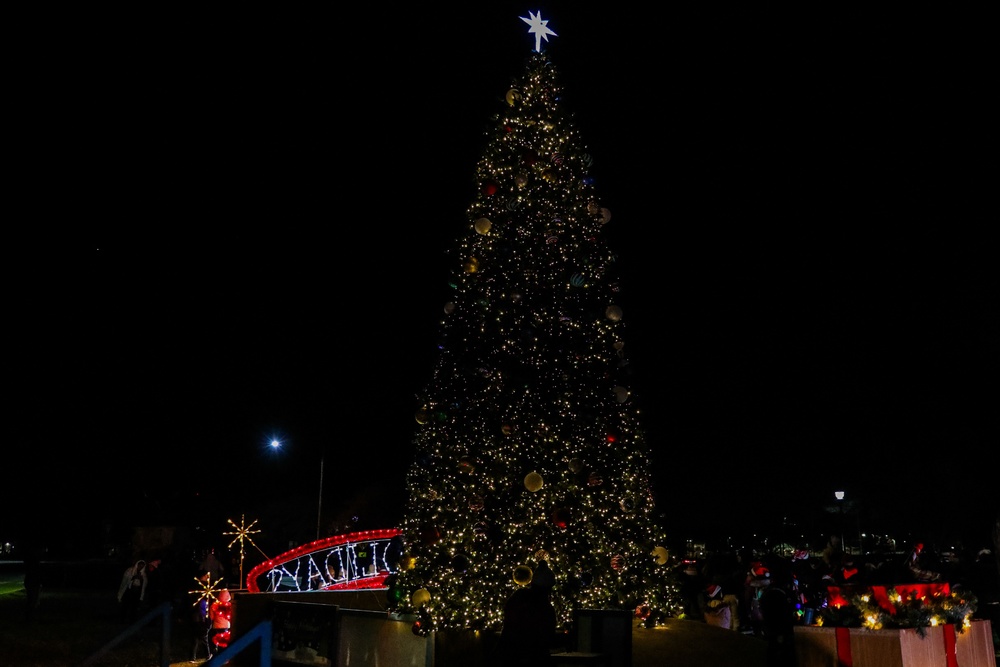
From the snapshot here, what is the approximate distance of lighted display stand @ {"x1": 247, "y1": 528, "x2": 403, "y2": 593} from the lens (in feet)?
53.5

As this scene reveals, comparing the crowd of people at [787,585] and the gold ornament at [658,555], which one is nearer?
the crowd of people at [787,585]

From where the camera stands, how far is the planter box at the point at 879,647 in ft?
32.9

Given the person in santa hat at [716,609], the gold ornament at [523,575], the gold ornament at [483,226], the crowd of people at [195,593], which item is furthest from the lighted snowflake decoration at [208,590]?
the person in santa hat at [716,609]

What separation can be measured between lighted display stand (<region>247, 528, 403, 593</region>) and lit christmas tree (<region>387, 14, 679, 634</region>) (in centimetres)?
388

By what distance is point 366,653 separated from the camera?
1002 cm

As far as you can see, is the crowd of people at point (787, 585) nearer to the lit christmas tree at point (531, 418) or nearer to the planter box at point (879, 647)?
the planter box at point (879, 647)

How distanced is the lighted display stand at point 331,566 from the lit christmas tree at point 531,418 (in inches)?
153

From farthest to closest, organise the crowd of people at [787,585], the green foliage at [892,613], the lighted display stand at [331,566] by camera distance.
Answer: the lighted display stand at [331,566] < the crowd of people at [787,585] < the green foliage at [892,613]

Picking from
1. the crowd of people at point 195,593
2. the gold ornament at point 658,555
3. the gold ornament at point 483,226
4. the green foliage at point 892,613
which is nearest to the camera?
the green foliage at point 892,613

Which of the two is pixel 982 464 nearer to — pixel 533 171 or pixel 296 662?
pixel 533 171

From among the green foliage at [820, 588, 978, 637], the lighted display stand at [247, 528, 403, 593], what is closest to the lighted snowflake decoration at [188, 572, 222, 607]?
the lighted display stand at [247, 528, 403, 593]

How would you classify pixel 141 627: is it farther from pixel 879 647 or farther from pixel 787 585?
pixel 787 585

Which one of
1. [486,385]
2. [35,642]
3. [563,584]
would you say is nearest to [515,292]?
[486,385]

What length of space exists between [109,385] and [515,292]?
26.0 m
